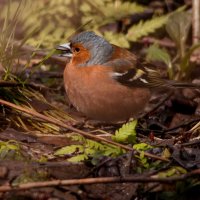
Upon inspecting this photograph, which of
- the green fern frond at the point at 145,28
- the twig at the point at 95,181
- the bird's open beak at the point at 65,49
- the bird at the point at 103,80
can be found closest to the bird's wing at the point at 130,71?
the bird at the point at 103,80

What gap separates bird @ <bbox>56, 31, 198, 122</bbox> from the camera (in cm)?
450

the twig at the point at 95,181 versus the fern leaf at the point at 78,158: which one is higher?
the twig at the point at 95,181

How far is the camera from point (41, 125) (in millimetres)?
4309

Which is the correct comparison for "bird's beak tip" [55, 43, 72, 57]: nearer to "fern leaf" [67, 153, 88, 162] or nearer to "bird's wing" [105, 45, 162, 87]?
"bird's wing" [105, 45, 162, 87]

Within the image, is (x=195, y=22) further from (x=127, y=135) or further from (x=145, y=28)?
(x=127, y=135)

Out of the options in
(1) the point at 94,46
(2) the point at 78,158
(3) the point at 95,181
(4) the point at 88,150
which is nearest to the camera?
(3) the point at 95,181

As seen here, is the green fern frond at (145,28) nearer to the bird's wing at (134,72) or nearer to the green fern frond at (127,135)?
the bird's wing at (134,72)

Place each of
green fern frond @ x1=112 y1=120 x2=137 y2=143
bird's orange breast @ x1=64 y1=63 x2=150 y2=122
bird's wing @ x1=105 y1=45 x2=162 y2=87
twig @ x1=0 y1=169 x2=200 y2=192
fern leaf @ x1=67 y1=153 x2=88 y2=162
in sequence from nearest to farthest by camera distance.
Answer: twig @ x1=0 y1=169 x2=200 y2=192 < fern leaf @ x1=67 y1=153 x2=88 y2=162 < green fern frond @ x1=112 y1=120 x2=137 y2=143 < bird's orange breast @ x1=64 y1=63 x2=150 y2=122 < bird's wing @ x1=105 y1=45 x2=162 y2=87

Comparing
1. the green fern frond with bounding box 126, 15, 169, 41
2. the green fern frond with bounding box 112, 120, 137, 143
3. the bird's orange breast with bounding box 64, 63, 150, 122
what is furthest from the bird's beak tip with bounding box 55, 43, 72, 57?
the green fern frond with bounding box 126, 15, 169, 41

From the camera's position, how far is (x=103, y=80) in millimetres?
4535

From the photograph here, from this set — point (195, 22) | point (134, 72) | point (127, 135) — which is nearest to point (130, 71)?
point (134, 72)

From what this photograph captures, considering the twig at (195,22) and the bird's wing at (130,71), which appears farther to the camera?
the twig at (195,22)

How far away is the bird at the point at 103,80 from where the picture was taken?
4504 millimetres

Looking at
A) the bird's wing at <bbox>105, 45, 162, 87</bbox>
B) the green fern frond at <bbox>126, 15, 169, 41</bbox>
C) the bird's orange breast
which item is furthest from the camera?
the green fern frond at <bbox>126, 15, 169, 41</bbox>
